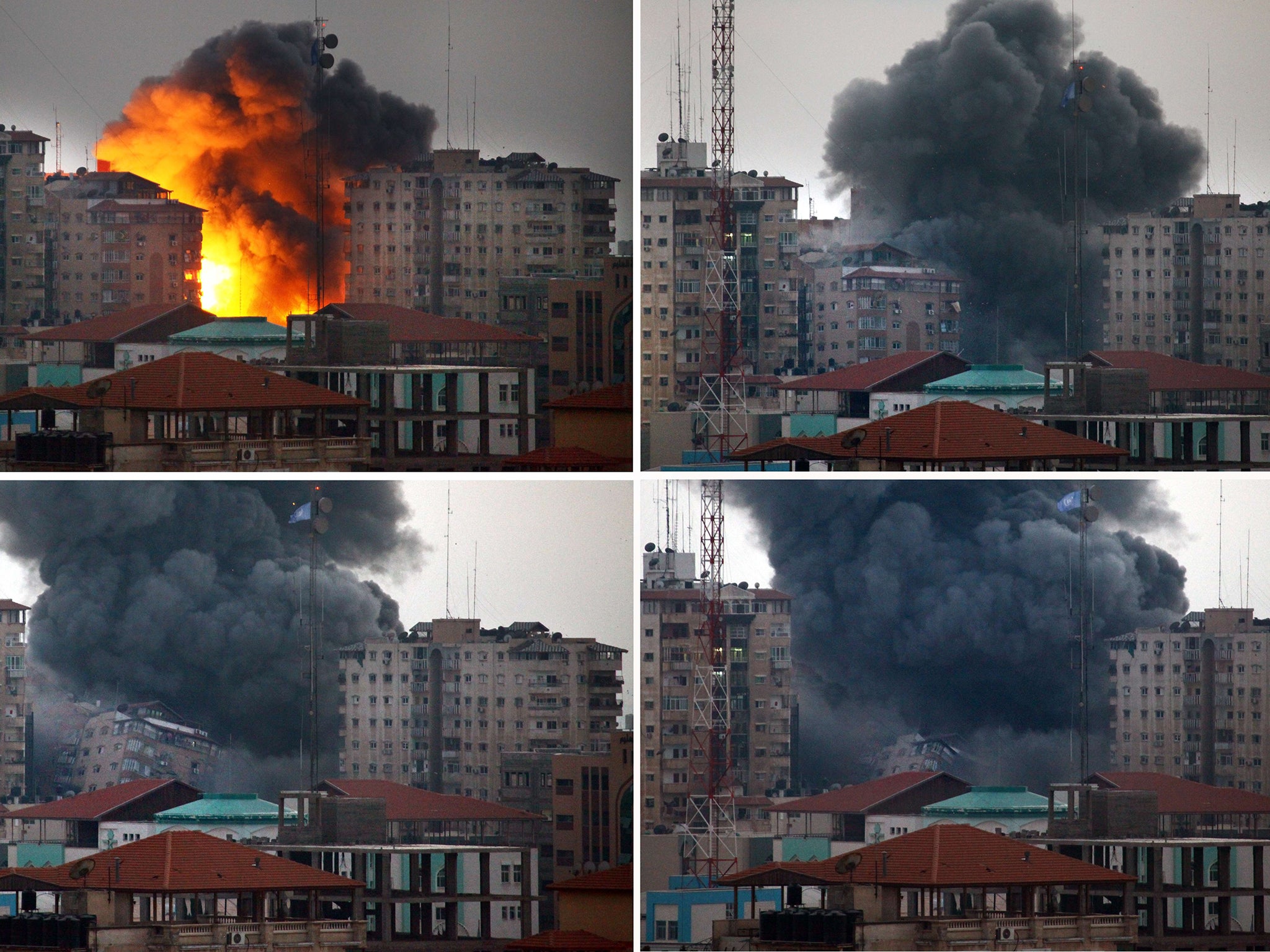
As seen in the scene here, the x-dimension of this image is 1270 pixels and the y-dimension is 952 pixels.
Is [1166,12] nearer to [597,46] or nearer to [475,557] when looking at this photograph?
[597,46]

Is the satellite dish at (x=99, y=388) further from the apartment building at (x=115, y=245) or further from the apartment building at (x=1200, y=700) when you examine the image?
the apartment building at (x=1200, y=700)

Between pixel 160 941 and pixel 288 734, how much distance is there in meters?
0.75

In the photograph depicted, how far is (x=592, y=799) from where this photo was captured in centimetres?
674

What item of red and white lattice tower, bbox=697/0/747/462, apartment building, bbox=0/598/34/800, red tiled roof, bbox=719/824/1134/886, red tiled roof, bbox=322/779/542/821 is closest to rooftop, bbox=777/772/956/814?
red tiled roof, bbox=719/824/1134/886

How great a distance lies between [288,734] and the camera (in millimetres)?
6684

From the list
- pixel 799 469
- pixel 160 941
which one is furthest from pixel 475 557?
pixel 160 941

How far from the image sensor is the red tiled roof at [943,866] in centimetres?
665

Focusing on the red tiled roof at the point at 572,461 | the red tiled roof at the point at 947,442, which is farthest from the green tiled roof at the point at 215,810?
the red tiled roof at the point at 947,442

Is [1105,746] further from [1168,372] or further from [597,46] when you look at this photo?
[597,46]

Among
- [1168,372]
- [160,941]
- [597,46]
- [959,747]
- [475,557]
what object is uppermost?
[597,46]

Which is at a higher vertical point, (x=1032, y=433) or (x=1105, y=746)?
(x=1032, y=433)

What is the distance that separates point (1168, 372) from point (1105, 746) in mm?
1196

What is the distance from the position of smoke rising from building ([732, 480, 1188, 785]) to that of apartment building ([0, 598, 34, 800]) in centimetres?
231

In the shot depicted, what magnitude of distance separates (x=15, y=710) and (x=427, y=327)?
5.78 ft
